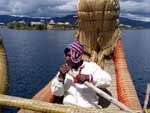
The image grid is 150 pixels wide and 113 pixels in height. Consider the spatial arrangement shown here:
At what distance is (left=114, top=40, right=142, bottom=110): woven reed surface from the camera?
771 centimetres

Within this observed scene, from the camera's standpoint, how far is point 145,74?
61.1 metres

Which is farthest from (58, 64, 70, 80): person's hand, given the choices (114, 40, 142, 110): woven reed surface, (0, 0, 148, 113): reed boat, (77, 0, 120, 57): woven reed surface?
(77, 0, 120, 57): woven reed surface

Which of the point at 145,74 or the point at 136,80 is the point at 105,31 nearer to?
the point at 136,80

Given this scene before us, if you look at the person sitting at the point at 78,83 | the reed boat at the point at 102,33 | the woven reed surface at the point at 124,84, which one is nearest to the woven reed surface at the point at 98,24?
the reed boat at the point at 102,33

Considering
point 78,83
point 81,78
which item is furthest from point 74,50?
point 78,83

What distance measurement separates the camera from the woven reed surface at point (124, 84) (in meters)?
7.71

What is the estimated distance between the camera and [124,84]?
8.66 meters

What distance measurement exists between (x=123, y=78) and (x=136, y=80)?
47.1 m

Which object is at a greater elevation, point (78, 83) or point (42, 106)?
point (42, 106)

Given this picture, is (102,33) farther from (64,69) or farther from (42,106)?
(42,106)

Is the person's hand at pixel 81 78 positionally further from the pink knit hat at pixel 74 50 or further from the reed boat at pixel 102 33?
the reed boat at pixel 102 33

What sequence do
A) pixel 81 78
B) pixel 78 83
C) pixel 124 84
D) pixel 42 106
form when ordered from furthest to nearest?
pixel 124 84 → pixel 78 83 → pixel 81 78 → pixel 42 106

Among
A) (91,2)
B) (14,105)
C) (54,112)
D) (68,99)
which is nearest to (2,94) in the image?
(14,105)

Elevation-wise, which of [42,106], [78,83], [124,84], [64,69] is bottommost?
[124,84]
